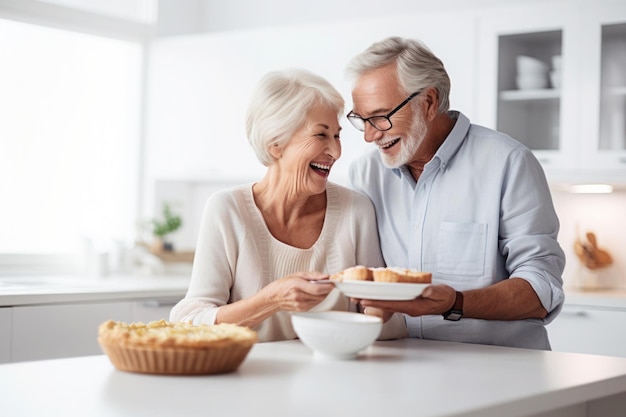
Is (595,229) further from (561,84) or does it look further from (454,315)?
(454,315)

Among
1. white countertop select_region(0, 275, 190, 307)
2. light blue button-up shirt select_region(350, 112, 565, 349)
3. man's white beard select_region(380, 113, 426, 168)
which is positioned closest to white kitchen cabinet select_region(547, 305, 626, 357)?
light blue button-up shirt select_region(350, 112, 565, 349)

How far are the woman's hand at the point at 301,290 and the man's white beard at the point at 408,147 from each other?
2.10ft

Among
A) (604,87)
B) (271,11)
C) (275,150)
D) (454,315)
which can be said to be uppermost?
(271,11)

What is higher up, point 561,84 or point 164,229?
point 561,84

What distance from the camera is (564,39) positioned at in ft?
12.6

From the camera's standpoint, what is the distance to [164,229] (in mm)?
4781

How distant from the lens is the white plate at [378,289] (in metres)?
1.84

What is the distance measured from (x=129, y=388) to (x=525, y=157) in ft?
4.55

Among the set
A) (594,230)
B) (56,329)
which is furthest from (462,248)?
(594,230)

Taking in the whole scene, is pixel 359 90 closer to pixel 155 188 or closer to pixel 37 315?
pixel 37 315

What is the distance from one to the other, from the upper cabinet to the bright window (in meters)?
2.12

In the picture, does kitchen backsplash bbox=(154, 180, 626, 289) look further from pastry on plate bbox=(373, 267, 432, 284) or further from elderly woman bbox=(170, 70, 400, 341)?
pastry on plate bbox=(373, 267, 432, 284)

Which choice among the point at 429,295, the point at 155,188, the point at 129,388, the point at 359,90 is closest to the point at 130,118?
the point at 155,188

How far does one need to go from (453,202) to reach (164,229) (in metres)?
2.62
